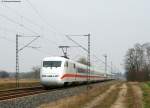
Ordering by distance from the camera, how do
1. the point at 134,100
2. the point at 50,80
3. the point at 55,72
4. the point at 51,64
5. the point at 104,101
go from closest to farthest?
the point at 104,101
the point at 134,100
the point at 50,80
the point at 55,72
the point at 51,64

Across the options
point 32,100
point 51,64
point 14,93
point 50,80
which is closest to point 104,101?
point 14,93

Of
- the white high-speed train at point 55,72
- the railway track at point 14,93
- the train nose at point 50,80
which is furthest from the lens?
the white high-speed train at point 55,72

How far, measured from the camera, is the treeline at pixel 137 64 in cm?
12075

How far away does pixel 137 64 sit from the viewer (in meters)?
122

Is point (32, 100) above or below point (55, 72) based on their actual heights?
below

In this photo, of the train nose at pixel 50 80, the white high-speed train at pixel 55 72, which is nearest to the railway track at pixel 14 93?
the train nose at pixel 50 80

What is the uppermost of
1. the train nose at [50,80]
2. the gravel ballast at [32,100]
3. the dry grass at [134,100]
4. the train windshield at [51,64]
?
the train windshield at [51,64]

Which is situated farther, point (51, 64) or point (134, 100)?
point (51, 64)

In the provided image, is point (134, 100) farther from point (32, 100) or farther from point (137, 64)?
point (137, 64)

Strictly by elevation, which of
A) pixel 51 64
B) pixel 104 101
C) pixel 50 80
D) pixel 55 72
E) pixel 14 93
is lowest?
pixel 104 101

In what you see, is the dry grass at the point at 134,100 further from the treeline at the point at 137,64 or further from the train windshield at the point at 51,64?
the treeline at the point at 137,64

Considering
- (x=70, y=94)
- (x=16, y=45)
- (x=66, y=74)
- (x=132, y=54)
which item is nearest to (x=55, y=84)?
(x=66, y=74)

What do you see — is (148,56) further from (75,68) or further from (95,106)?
(95,106)

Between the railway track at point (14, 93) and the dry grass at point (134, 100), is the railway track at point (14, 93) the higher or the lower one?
the higher one
